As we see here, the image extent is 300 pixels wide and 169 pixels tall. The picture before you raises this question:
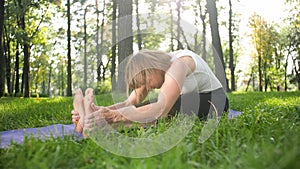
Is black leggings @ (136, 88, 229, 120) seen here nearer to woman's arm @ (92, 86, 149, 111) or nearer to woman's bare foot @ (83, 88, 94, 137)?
woman's arm @ (92, 86, 149, 111)

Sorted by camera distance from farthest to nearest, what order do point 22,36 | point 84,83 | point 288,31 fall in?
point 288,31, point 22,36, point 84,83

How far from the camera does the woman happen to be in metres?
2.78

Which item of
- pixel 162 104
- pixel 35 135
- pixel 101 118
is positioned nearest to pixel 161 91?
pixel 162 104

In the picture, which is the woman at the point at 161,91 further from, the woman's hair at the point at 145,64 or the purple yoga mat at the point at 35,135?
the purple yoga mat at the point at 35,135

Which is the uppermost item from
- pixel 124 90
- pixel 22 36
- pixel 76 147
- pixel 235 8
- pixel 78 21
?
pixel 235 8

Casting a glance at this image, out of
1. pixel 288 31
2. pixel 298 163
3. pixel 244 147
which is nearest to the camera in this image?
pixel 298 163

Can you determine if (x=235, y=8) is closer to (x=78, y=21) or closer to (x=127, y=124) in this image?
(x=78, y=21)

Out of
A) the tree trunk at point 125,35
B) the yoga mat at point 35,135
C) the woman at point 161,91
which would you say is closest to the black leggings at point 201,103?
the woman at point 161,91

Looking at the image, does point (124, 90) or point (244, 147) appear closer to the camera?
point (244, 147)

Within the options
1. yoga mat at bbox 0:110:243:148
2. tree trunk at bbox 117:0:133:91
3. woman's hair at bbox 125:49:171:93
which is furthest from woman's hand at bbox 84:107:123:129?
tree trunk at bbox 117:0:133:91

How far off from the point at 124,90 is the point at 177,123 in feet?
3.75

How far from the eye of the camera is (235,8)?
2605cm

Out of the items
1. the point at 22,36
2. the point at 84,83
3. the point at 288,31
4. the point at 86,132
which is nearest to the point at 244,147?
the point at 86,132

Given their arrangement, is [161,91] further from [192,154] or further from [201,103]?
[192,154]
